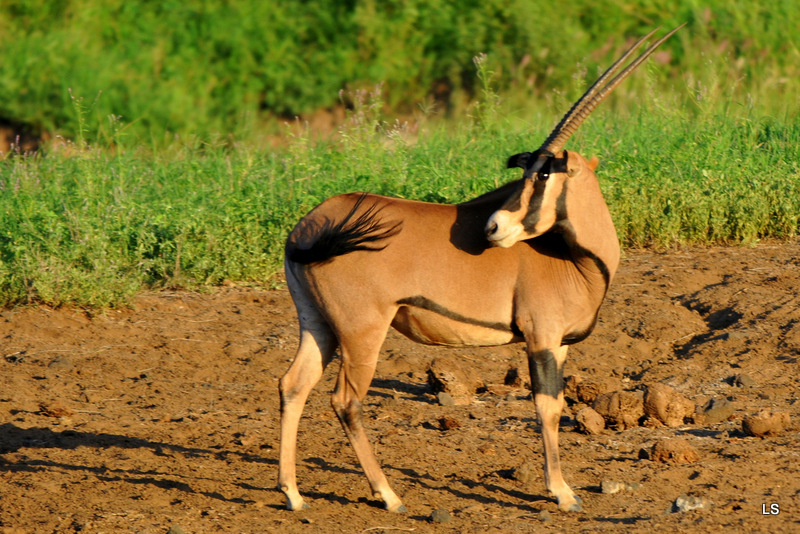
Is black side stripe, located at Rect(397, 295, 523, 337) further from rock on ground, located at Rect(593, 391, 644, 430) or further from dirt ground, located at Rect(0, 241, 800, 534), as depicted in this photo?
rock on ground, located at Rect(593, 391, 644, 430)

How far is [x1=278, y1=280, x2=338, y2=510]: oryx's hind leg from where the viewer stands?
15.5 feet

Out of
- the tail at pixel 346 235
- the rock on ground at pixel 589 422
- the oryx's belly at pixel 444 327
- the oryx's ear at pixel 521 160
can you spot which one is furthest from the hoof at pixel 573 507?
the oryx's ear at pixel 521 160

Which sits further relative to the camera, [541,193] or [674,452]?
[674,452]

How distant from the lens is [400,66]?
51.1 feet

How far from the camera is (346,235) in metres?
4.50

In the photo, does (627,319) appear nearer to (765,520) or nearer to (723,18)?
(765,520)

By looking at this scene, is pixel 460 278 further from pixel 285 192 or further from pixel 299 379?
pixel 285 192

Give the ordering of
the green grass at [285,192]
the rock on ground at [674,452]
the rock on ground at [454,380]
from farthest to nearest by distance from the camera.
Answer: the green grass at [285,192] < the rock on ground at [454,380] < the rock on ground at [674,452]

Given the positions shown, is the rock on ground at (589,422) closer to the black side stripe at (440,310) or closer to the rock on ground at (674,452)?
the rock on ground at (674,452)

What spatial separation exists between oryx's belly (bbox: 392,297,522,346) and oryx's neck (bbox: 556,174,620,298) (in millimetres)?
472

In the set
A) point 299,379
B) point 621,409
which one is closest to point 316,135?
point 621,409

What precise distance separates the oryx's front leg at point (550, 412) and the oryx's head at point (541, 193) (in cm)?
57

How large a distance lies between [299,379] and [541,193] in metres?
1.41

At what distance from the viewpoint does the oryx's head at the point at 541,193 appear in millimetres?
4496
